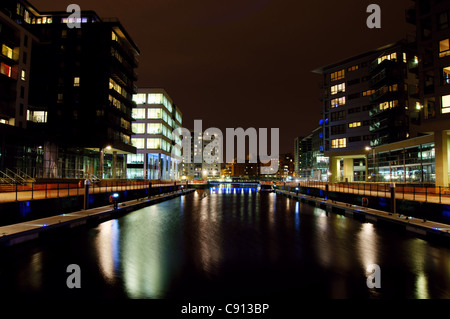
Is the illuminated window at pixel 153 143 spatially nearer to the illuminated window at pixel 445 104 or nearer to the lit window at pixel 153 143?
the lit window at pixel 153 143

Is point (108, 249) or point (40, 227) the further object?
point (40, 227)

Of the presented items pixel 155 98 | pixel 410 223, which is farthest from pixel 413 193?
pixel 155 98

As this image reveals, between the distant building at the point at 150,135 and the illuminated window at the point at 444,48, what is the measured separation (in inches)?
2547

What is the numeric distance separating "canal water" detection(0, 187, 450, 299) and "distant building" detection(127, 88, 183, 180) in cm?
7320

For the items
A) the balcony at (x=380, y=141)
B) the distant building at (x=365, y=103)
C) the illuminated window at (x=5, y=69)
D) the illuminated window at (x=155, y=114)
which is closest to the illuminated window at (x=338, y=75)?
the distant building at (x=365, y=103)

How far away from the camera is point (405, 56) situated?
65.6 m

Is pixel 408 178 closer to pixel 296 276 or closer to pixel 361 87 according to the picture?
pixel 361 87

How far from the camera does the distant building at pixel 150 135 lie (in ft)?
284

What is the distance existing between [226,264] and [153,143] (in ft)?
272

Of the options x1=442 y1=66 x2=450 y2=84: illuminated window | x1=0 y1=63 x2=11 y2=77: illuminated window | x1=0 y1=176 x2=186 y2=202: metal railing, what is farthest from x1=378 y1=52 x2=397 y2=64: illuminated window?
x1=0 y1=63 x2=11 y2=77: illuminated window

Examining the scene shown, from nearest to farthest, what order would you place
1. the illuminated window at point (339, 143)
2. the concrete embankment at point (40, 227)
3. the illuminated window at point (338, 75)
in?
1. the concrete embankment at point (40, 227)
2. the illuminated window at point (339, 143)
3. the illuminated window at point (338, 75)

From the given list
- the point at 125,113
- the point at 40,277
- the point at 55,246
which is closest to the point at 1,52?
the point at 125,113

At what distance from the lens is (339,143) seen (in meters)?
77.6

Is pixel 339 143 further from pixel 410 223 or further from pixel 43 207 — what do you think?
pixel 43 207
